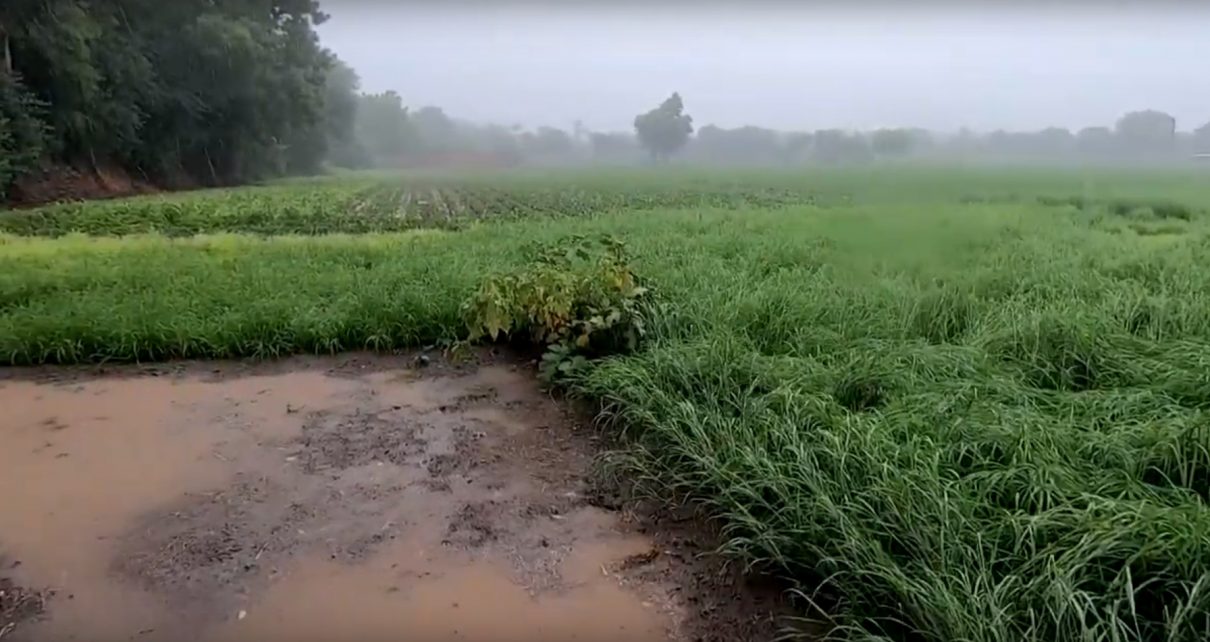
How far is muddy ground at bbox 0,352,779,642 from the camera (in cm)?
130

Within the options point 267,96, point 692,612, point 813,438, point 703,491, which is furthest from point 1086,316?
point 267,96

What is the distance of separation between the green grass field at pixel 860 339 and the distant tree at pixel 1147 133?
0.20 meters

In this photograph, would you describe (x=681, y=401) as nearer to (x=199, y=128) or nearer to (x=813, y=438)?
(x=813, y=438)

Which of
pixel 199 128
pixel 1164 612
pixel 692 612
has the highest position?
pixel 199 128

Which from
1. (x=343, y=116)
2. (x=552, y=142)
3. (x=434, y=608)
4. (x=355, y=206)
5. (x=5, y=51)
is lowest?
(x=434, y=608)

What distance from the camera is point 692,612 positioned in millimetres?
1329

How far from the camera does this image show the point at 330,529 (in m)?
1.62

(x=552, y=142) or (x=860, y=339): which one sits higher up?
(x=552, y=142)

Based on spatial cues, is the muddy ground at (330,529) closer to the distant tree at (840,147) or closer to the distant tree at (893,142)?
the distant tree at (840,147)

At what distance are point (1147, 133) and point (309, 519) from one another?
2.77 m

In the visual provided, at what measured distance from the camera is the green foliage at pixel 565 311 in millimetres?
2678

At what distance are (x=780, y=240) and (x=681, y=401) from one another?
2299 mm

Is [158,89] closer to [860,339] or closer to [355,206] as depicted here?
[355,206]

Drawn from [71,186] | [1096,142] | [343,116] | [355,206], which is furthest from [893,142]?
[71,186]
